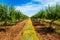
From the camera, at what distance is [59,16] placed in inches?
1560

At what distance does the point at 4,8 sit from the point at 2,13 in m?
1.65

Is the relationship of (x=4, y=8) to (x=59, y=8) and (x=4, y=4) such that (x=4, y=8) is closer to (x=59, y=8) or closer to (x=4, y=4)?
(x=4, y=4)

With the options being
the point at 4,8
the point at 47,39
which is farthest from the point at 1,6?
the point at 47,39

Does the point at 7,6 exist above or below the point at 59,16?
above

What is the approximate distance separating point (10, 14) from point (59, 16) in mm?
13144

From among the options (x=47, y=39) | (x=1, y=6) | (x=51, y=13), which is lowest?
(x=47, y=39)

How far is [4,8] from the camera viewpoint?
117 feet

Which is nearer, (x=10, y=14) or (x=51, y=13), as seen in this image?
(x=10, y=14)

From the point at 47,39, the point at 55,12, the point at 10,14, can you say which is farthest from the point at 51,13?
the point at 47,39

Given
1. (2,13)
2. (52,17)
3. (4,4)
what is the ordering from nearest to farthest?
(2,13) < (4,4) < (52,17)

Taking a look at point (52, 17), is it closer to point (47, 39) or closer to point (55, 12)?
point (55, 12)

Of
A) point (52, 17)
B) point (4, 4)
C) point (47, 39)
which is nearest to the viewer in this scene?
point (47, 39)

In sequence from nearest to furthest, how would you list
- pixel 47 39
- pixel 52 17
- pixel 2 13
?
pixel 47 39
pixel 2 13
pixel 52 17

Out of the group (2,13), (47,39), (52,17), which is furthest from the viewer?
(52,17)
